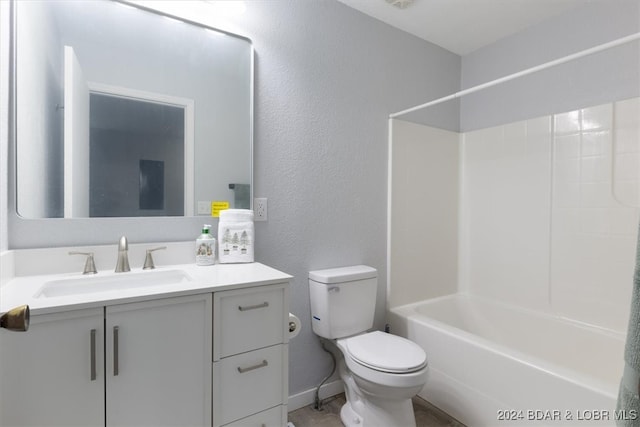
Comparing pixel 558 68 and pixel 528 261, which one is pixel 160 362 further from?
pixel 558 68

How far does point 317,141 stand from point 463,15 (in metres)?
1.27

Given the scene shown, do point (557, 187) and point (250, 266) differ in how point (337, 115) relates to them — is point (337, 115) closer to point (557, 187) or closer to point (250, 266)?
point (250, 266)

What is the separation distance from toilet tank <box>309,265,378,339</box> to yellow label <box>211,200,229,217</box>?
0.61 meters

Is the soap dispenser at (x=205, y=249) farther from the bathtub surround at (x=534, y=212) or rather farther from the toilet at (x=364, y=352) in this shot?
the bathtub surround at (x=534, y=212)

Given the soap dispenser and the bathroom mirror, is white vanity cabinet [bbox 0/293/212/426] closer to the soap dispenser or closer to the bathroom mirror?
the soap dispenser

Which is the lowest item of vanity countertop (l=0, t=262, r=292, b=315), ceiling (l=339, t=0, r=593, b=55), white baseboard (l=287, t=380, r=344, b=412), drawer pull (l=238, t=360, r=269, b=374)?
white baseboard (l=287, t=380, r=344, b=412)

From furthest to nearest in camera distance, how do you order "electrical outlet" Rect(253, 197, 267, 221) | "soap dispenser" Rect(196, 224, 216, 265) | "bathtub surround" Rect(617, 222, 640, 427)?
"electrical outlet" Rect(253, 197, 267, 221)
"soap dispenser" Rect(196, 224, 216, 265)
"bathtub surround" Rect(617, 222, 640, 427)

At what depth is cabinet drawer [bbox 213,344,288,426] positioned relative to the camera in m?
1.09

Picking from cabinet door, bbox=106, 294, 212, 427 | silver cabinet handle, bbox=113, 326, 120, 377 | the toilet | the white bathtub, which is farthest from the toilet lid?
silver cabinet handle, bbox=113, 326, 120, 377

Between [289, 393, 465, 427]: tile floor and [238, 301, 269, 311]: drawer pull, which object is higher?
[238, 301, 269, 311]: drawer pull

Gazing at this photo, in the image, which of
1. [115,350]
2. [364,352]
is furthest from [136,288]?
[364,352]

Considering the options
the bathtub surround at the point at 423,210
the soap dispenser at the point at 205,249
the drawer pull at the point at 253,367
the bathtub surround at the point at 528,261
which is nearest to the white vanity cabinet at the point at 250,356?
the drawer pull at the point at 253,367

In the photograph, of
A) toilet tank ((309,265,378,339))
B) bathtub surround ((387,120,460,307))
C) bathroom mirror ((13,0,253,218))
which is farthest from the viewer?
bathtub surround ((387,120,460,307))

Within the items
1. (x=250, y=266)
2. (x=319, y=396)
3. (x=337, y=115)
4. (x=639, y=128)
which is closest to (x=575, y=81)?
(x=639, y=128)
